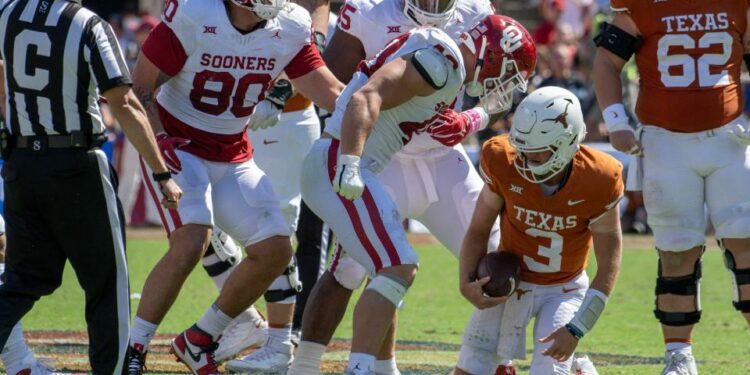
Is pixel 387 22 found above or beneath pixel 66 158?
above

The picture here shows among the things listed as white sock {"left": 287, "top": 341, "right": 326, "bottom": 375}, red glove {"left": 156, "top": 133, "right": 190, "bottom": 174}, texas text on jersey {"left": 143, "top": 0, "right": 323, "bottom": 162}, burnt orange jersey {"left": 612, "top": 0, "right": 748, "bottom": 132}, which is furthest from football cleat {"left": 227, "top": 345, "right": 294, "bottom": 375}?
burnt orange jersey {"left": 612, "top": 0, "right": 748, "bottom": 132}

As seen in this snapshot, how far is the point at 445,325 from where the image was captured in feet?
28.5

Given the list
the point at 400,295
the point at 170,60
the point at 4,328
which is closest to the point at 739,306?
the point at 400,295

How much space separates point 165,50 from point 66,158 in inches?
41.5

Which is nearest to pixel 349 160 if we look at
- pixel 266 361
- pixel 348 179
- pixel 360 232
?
pixel 348 179

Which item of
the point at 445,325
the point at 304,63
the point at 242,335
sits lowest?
the point at 445,325

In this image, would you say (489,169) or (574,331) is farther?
(489,169)

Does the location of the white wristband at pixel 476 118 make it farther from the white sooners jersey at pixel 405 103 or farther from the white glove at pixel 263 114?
the white glove at pixel 263 114

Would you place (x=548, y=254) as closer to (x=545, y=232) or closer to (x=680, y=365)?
(x=545, y=232)

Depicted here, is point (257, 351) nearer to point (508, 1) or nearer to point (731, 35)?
point (731, 35)

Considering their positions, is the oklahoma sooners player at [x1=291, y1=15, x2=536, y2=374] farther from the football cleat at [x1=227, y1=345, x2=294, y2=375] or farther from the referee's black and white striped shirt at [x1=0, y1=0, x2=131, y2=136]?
the football cleat at [x1=227, y1=345, x2=294, y2=375]

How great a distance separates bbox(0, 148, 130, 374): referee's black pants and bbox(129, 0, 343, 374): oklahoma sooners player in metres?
0.58

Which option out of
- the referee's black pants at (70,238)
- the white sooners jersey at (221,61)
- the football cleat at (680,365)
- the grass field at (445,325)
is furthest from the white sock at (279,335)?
the football cleat at (680,365)

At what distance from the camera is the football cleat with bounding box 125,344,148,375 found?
5.75 meters
